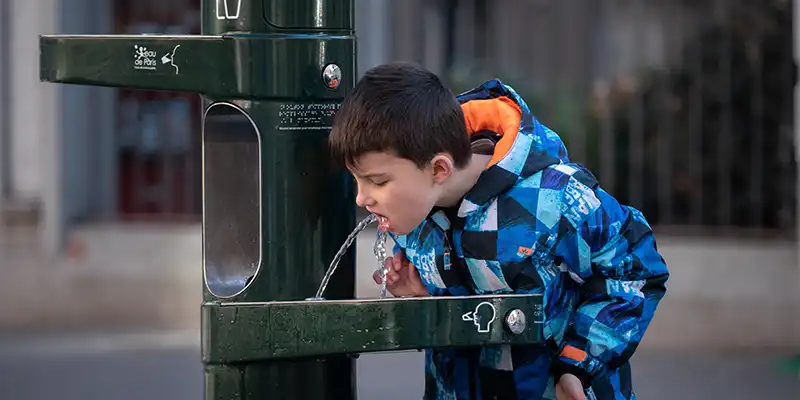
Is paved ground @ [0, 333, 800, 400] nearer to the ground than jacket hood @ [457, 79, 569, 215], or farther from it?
nearer to the ground

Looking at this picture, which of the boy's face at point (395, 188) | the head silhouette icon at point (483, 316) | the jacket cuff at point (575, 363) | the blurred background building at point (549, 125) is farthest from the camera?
the blurred background building at point (549, 125)

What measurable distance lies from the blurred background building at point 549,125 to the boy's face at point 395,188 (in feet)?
15.9

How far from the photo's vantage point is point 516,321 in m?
2.09

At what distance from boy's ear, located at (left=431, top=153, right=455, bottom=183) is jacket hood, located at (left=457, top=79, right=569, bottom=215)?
73mm

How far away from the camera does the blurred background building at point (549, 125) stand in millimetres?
7008

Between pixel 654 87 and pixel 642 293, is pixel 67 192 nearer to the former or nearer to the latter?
pixel 654 87

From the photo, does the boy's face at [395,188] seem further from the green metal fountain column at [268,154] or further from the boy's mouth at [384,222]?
the green metal fountain column at [268,154]

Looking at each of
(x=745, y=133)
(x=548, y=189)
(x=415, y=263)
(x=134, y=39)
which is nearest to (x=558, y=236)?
(x=548, y=189)

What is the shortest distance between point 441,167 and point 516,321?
32cm

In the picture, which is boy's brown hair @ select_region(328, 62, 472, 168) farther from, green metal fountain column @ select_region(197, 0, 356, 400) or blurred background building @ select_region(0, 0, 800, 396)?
blurred background building @ select_region(0, 0, 800, 396)

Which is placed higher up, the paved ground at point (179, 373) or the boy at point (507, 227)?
the boy at point (507, 227)

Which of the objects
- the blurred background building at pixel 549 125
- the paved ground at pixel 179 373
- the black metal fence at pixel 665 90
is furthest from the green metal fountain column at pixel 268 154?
the black metal fence at pixel 665 90

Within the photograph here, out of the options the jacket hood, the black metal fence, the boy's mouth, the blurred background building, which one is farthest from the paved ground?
the boy's mouth

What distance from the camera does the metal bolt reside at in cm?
209
